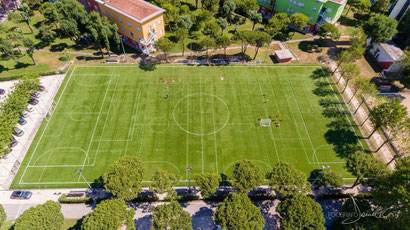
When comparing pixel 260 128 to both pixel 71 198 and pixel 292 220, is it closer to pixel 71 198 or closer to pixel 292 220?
pixel 292 220

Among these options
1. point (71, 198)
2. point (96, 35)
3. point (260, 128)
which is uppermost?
point (96, 35)

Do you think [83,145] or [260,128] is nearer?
[83,145]

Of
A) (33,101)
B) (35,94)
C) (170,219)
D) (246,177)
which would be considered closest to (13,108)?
(33,101)

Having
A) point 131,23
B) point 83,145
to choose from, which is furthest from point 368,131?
point 131,23

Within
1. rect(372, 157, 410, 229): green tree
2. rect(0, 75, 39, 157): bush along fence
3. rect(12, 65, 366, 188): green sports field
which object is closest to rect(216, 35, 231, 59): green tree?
rect(12, 65, 366, 188): green sports field

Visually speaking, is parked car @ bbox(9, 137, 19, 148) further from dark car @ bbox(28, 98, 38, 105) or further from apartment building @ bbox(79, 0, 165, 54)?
apartment building @ bbox(79, 0, 165, 54)

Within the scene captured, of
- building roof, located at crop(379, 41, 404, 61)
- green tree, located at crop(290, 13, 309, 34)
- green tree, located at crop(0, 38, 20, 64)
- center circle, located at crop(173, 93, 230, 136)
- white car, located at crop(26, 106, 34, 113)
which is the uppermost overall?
green tree, located at crop(290, 13, 309, 34)

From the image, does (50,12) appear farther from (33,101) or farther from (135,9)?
(33,101)
